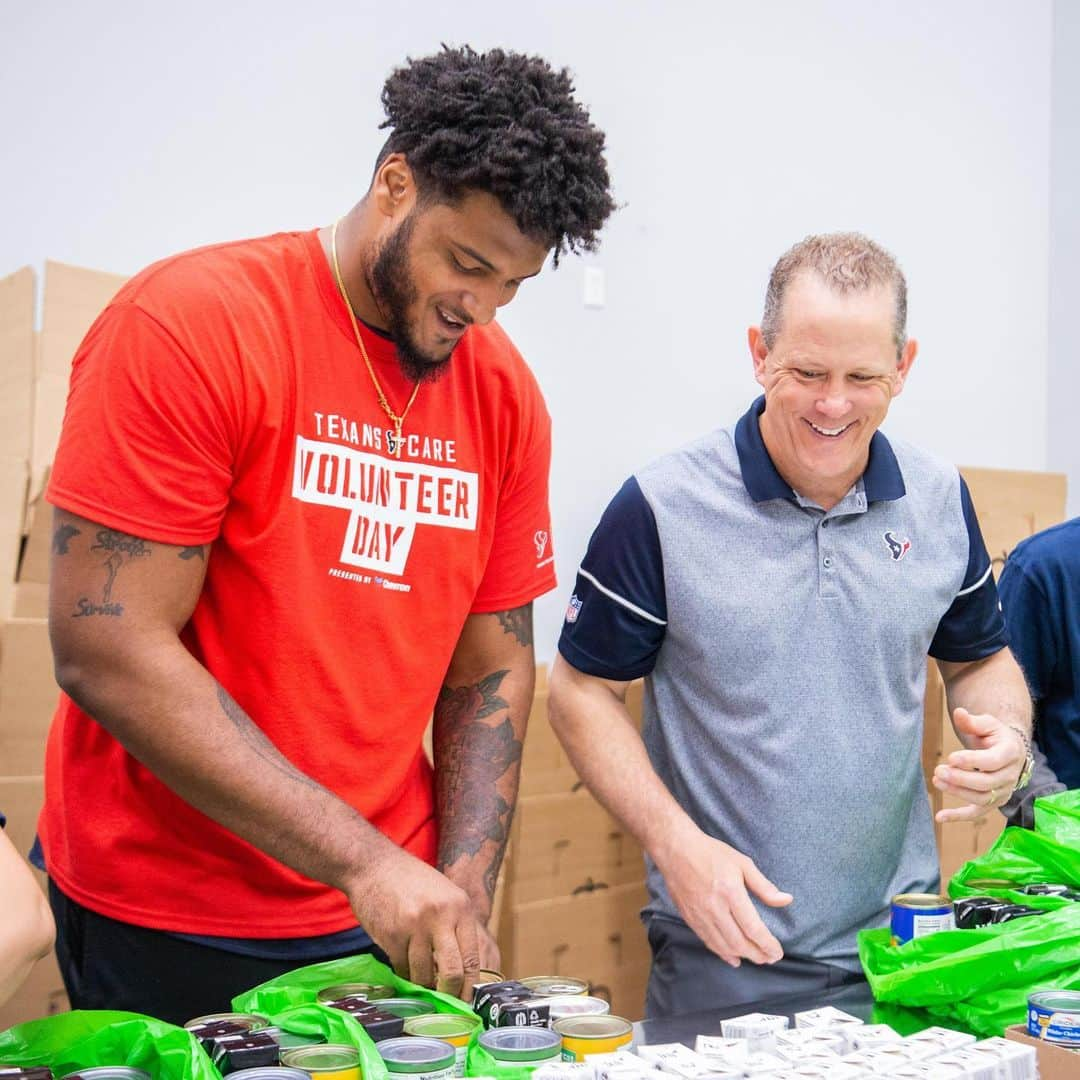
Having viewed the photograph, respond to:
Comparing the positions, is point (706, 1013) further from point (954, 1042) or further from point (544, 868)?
point (544, 868)

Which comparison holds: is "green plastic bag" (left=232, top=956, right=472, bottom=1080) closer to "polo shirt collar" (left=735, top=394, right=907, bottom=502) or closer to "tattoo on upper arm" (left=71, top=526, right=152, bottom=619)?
"tattoo on upper arm" (left=71, top=526, right=152, bottom=619)

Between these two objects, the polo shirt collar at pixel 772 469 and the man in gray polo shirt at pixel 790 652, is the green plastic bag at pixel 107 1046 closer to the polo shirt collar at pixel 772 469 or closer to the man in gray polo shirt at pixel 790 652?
the man in gray polo shirt at pixel 790 652

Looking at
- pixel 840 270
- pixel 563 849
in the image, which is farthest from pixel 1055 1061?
pixel 563 849

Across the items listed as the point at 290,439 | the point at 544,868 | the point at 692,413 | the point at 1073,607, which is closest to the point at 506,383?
the point at 290,439

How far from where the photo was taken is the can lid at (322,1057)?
39.2 inches

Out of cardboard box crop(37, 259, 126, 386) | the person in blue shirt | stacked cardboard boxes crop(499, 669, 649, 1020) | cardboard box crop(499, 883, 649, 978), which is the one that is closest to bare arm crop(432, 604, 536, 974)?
the person in blue shirt

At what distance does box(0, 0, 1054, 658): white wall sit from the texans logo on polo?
1574mm

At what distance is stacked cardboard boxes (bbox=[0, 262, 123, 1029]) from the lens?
7.32 ft

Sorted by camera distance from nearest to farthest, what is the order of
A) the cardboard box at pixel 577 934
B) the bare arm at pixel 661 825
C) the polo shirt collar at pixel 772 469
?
the bare arm at pixel 661 825
the polo shirt collar at pixel 772 469
the cardboard box at pixel 577 934

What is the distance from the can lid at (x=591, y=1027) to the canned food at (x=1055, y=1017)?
1.31ft

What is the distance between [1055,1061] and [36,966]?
1759 mm

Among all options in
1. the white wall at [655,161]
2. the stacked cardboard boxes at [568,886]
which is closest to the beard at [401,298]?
the stacked cardboard boxes at [568,886]

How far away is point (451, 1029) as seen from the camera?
3.55 feet

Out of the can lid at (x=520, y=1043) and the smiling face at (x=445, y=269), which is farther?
the smiling face at (x=445, y=269)
